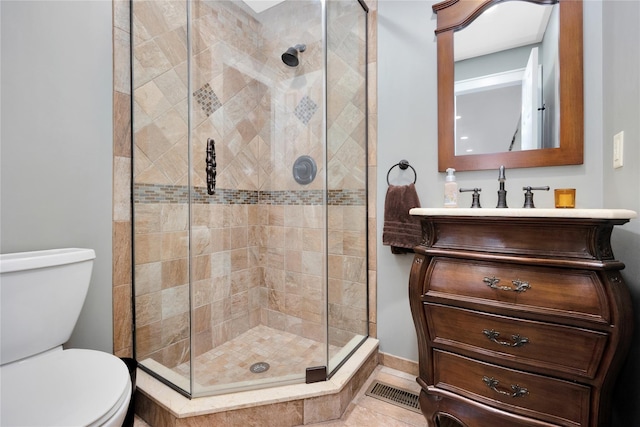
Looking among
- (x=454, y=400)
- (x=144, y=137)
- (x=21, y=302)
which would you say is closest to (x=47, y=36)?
(x=144, y=137)

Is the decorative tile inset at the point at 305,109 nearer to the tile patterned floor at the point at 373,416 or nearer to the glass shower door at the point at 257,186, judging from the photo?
the glass shower door at the point at 257,186

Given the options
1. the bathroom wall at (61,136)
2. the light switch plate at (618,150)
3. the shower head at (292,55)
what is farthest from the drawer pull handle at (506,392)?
the shower head at (292,55)

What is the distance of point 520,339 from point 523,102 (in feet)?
3.60

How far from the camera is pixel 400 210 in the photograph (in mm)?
1540

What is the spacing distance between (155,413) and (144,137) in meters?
1.32

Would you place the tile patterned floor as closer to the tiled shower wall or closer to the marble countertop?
the tiled shower wall

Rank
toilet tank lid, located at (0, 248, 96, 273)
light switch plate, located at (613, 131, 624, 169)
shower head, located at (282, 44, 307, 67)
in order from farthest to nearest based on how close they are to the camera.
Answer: shower head, located at (282, 44, 307, 67)
light switch plate, located at (613, 131, 624, 169)
toilet tank lid, located at (0, 248, 96, 273)

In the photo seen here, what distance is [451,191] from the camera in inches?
52.8

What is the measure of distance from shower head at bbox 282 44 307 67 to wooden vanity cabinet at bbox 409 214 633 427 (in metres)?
1.41

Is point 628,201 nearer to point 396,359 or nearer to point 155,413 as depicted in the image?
point 396,359

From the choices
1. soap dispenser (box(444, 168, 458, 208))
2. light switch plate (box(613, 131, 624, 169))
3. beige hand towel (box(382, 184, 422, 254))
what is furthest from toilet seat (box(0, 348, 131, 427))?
light switch plate (box(613, 131, 624, 169))

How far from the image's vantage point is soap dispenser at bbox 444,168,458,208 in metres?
1.34

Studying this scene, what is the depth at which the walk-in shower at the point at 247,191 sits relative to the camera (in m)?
1.47

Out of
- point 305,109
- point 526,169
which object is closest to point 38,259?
→ point 305,109
